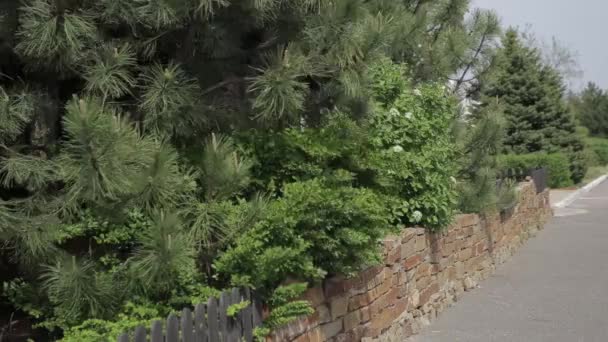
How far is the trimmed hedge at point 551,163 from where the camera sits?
23547mm

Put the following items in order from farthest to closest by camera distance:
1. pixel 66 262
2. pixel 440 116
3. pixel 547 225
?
pixel 547 225
pixel 440 116
pixel 66 262

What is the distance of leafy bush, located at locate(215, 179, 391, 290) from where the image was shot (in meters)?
4.33

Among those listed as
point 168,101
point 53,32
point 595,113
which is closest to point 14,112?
point 53,32

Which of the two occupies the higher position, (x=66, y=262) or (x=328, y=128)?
(x=328, y=128)

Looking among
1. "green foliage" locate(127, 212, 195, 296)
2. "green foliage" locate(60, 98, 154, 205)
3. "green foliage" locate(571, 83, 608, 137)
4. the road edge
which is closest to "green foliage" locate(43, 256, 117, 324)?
"green foliage" locate(127, 212, 195, 296)

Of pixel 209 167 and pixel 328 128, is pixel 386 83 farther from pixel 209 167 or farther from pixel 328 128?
pixel 209 167

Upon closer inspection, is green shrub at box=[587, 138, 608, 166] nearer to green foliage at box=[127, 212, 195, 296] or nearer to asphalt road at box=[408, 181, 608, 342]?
asphalt road at box=[408, 181, 608, 342]

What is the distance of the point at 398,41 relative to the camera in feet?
27.6

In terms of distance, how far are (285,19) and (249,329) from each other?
1.86 m

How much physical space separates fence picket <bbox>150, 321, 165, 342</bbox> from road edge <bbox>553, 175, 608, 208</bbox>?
59.1 ft

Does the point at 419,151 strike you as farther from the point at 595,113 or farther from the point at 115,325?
the point at 595,113

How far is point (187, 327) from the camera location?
11.7 feet


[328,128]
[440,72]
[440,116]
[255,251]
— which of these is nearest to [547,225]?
[440,72]

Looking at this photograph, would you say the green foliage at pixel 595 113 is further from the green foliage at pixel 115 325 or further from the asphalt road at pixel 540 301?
the green foliage at pixel 115 325
